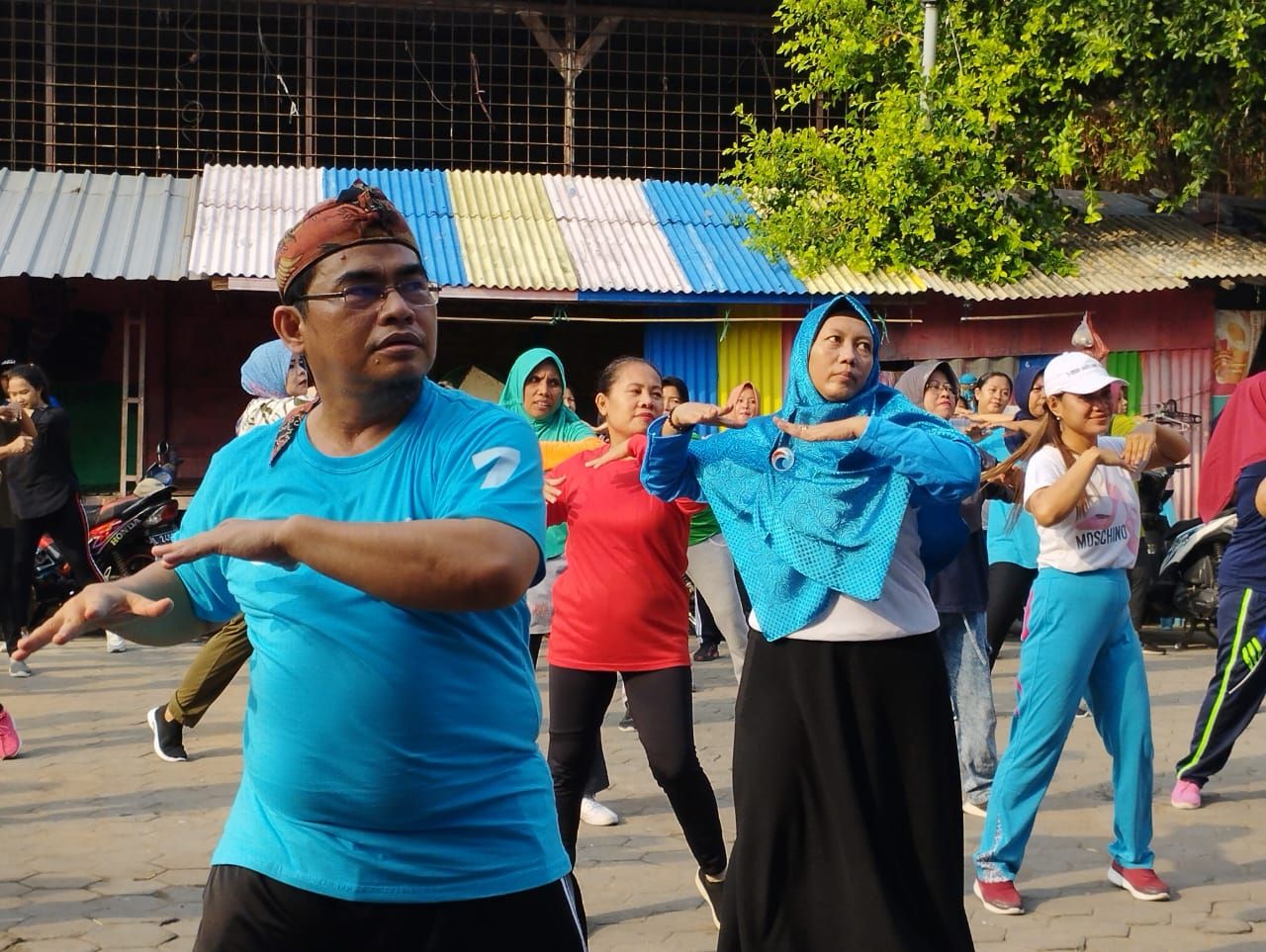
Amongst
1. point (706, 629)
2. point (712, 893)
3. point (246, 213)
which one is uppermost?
point (246, 213)

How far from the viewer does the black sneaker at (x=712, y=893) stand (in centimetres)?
503

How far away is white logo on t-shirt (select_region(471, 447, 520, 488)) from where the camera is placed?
2.29 meters

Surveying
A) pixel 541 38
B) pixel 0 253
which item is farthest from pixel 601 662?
pixel 541 38

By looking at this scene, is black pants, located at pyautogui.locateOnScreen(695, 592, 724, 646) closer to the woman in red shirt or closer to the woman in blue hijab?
the woman in red shirt

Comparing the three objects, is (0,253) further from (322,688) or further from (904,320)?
(322,688)

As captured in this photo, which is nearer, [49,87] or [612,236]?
[612,236]

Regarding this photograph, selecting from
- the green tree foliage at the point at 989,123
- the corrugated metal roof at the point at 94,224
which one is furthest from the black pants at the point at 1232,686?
the corrugated metal roof at the point at 94,224

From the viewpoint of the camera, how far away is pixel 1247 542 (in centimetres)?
667

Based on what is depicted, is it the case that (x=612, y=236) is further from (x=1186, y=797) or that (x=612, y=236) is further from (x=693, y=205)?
(x=1186, y=797)

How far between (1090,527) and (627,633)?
1.66 metres

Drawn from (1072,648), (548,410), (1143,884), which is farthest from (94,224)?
(1143,884)

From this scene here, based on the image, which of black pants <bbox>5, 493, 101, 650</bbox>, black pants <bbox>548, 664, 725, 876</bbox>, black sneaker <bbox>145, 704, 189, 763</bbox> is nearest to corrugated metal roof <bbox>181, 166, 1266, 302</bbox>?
black pants <bbox>5, 493, 101, 650</bbox>

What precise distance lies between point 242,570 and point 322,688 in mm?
270

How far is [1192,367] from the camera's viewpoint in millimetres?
14969
